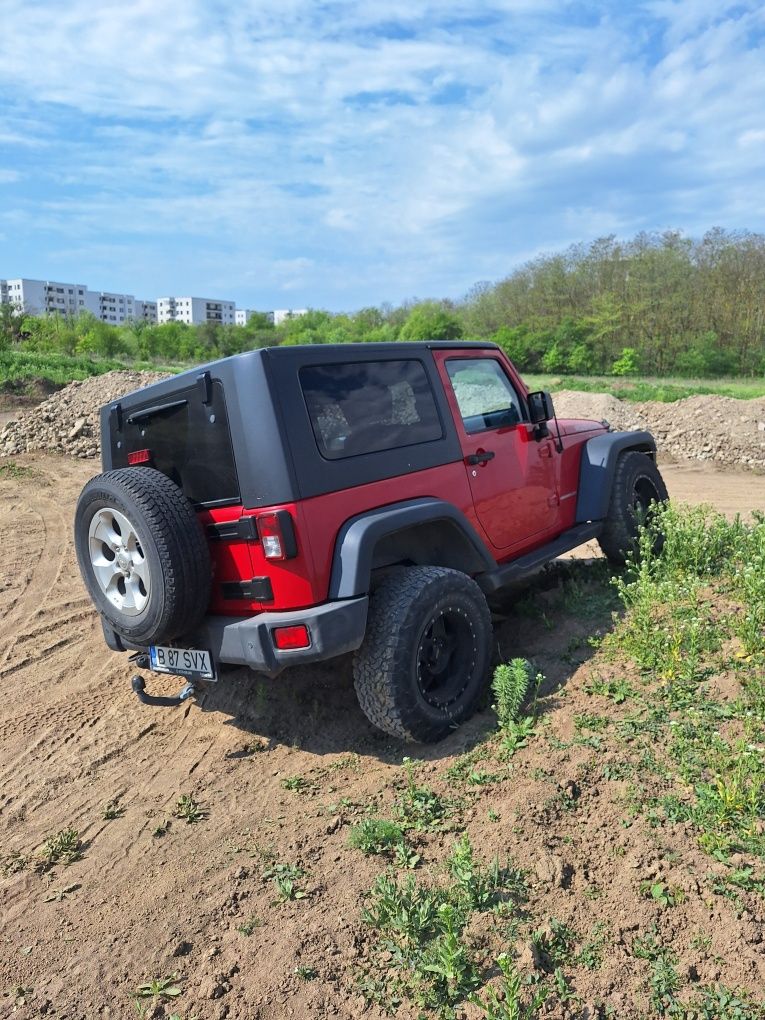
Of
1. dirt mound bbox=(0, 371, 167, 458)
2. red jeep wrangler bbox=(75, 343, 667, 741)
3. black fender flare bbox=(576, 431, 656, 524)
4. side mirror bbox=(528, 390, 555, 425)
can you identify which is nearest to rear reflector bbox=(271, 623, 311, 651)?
red jeep wrangler bbox=(75, 343, 667, 741)

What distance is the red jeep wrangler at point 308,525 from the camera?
3.43 m

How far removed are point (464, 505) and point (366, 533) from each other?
955 mm

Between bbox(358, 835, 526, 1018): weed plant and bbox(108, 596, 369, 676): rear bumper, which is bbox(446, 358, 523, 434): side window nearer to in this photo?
bbox(108, 596, 369, 676): rear bumper

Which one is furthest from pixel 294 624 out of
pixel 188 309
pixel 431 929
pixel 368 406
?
pixel 188 309

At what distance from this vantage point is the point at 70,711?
4.72 m

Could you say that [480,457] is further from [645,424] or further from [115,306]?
[115,306]

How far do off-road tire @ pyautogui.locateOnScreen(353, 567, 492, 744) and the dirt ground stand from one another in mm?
186

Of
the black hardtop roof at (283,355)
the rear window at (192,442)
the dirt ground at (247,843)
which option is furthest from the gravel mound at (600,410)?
the rear window at (192,442)

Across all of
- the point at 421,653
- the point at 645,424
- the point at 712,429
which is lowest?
the point at 421,653

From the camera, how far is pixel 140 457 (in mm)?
4016

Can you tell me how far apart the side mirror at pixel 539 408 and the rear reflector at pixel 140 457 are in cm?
254

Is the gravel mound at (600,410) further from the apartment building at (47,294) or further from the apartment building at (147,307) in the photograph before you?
the apartment building at (147,307)

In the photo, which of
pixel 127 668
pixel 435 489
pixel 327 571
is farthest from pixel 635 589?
pixel 127 668

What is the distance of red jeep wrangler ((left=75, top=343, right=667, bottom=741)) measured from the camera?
11.3 feet
